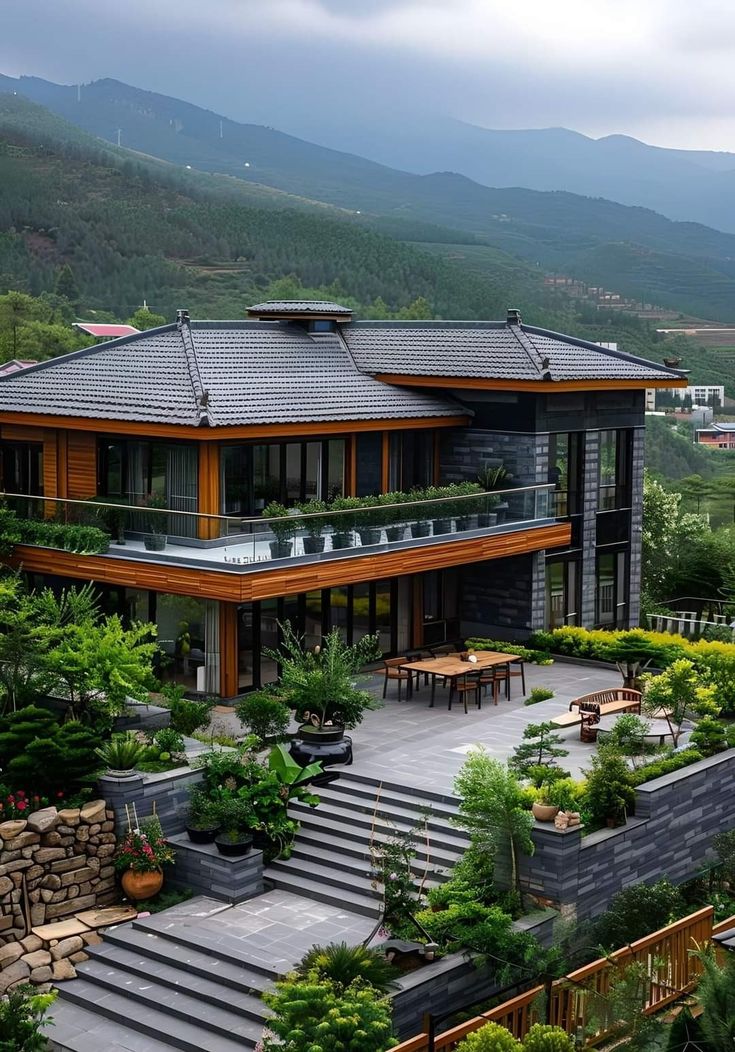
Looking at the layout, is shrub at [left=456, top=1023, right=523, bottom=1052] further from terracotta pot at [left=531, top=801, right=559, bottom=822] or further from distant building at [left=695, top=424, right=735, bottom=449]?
distant building at [left=695, top=424, right=735, bottom=449]

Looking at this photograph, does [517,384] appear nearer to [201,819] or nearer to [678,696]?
[678,696]

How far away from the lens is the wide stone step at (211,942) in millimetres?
17406

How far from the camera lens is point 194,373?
29.0 m

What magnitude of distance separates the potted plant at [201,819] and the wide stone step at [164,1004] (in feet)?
7.53

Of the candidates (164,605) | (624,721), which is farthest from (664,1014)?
(164,605)

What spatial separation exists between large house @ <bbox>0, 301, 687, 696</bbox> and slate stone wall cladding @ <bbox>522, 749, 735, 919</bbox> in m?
8.14

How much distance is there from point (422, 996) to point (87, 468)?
16.2 metres

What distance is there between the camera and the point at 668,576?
44188 mm

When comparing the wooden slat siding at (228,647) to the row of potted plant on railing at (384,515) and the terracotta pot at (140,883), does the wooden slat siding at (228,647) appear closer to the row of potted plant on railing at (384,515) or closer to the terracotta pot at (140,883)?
the row of potted plant on railing at (384,515)

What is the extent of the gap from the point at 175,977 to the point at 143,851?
2325mm

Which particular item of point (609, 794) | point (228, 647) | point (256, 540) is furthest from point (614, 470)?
point (609, 794)

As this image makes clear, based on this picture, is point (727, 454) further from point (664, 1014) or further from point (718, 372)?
point (664, 1014)

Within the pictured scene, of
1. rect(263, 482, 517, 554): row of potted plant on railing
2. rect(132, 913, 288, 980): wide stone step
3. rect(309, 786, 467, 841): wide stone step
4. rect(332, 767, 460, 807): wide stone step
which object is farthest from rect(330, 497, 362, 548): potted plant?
rect(132, 913, 288, 980): wide stone step

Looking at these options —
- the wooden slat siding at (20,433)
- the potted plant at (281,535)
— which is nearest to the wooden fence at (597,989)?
the potted plant at (281,535)
